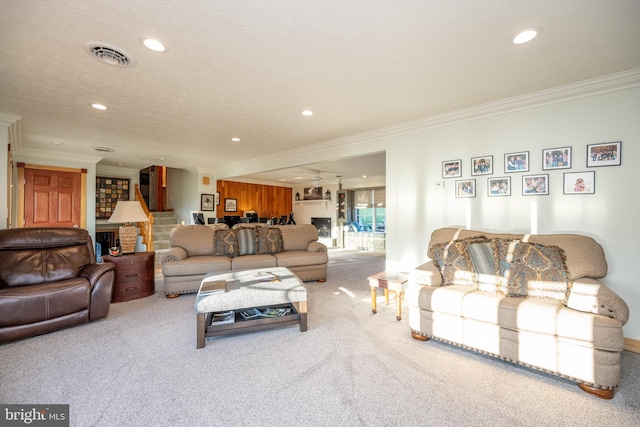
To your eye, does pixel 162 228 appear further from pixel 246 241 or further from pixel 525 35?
pixel 525 35

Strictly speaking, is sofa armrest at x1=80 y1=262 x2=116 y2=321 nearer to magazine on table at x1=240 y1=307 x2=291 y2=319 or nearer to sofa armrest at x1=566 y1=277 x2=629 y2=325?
magazine on table at x1=240 y1=307 x2=291 y2=319

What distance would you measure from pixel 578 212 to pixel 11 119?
6.82 metres

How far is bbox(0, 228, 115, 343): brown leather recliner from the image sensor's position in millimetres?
2471

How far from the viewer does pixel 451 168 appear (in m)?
3.62

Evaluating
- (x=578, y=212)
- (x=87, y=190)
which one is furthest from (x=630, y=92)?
(x=87, y=190)

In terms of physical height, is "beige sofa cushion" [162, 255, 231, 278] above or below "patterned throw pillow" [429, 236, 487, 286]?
below

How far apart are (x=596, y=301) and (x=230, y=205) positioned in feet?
29.1

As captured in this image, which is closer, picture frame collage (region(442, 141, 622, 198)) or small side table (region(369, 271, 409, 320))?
picture frame collage (region(442, 141, 622, 198))

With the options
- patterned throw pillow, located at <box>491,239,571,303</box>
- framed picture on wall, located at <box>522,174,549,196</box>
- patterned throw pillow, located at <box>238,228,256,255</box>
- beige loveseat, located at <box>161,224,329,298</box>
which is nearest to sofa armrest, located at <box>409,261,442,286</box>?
patterned throw pillow, located at <box>491,239,571,303</box>

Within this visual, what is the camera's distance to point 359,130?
4375 millimetres

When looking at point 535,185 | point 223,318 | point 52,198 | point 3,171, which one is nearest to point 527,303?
point 535,185

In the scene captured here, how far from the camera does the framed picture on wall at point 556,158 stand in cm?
284

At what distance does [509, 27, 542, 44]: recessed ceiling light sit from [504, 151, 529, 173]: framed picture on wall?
4.62 ft

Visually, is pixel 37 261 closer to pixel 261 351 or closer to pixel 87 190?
pixel 261 351
